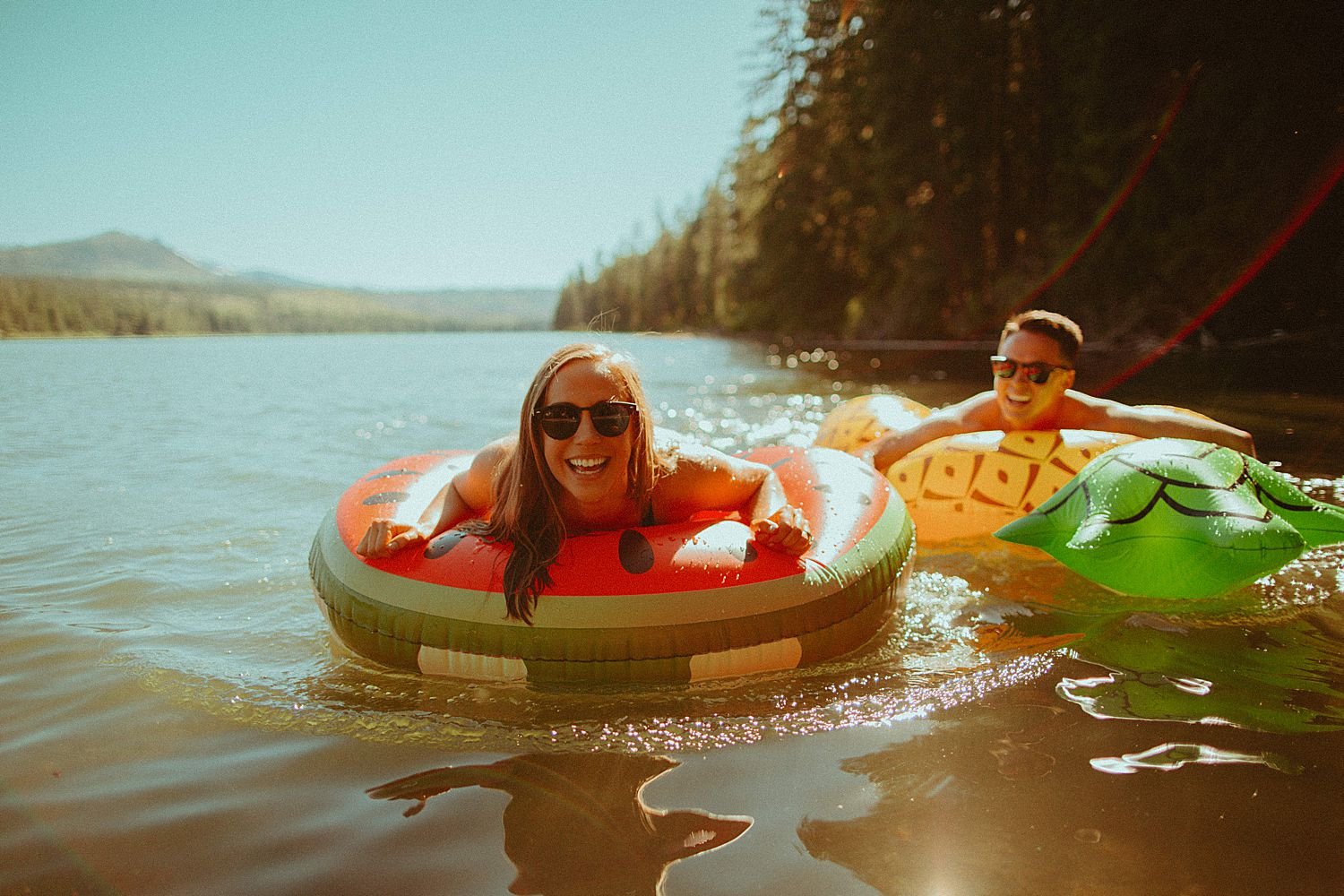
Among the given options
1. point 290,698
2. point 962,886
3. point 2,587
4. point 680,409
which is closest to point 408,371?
point 680,409

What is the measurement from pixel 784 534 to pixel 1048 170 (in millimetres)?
23093

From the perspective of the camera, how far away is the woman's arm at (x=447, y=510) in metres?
3.23

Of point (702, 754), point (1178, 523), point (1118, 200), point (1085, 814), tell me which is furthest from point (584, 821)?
point (1118, 200)

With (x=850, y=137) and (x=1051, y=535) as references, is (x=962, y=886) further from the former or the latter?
(x=850, y=137)

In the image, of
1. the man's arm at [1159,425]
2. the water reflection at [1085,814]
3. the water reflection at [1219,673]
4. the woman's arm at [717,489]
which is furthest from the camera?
the man's arm at [1159,425]

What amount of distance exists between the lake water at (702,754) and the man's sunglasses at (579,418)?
844 mm

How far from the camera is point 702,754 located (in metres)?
2.58

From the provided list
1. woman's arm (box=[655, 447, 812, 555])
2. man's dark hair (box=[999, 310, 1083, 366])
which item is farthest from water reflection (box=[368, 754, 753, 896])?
man's dark hair (box=[999, 310, 1083, 366])

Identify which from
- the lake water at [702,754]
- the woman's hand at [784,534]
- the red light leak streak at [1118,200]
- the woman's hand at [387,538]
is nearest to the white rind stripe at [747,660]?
the lake water at [702,754]

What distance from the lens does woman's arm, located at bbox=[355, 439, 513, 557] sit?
10.6 feet

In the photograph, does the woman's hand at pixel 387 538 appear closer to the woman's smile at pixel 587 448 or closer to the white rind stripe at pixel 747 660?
the woman's smile at pixel 587 448

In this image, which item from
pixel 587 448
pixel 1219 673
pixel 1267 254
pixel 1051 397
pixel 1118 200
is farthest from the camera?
pixel 1118 200

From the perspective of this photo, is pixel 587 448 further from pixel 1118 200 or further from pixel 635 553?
pixel 1118 200

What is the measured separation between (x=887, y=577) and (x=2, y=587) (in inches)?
157
